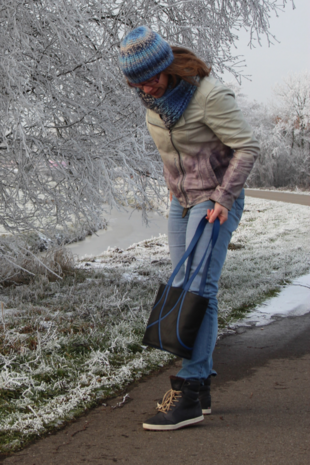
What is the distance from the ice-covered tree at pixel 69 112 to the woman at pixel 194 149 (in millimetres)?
1521

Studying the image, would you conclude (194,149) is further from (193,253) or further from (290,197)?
(290,197)

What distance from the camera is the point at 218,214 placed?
8.01 ft

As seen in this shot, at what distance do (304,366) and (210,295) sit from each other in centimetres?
120

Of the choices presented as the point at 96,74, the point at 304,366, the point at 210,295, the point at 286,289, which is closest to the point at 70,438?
the point at 210,295

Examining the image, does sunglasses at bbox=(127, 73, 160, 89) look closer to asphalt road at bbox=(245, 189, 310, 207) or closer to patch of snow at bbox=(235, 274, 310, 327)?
patch of snow at bbox=(235, 274, 310, 327)

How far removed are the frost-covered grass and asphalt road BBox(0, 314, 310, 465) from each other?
152mm

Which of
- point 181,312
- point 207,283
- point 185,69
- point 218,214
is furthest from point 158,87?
point 181,312

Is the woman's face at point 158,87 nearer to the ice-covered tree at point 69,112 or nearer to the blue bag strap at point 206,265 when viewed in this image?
the blue bag strap at point 206,265

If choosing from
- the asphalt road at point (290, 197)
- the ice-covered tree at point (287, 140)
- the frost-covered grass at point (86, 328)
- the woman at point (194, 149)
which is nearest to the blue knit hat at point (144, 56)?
the woman at point (194, 149)

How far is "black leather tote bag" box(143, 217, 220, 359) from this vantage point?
7.75ft

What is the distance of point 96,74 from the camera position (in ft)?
14.3

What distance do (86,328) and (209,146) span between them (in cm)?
205

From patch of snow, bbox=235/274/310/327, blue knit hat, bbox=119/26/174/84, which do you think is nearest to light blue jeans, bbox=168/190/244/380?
blue knit hat, bbox=119/26/174/84

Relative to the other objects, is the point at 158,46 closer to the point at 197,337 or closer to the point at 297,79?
the point at 197,337
